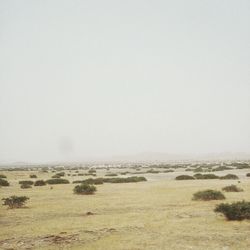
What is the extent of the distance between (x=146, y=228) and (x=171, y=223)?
133 cm

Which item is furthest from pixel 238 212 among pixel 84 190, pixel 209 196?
pixel 84 190

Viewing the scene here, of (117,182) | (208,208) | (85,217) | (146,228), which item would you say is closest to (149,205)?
(208,208)

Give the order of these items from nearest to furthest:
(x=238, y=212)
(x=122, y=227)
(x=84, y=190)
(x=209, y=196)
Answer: (x=122, y=227) < (x=238, y=212) < (x=209, y=196) < (x=84, y=190)

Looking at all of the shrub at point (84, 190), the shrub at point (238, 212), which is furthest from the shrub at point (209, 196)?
the shrub at point (84, 190)

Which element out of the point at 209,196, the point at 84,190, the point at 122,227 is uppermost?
A: the point at 209,196

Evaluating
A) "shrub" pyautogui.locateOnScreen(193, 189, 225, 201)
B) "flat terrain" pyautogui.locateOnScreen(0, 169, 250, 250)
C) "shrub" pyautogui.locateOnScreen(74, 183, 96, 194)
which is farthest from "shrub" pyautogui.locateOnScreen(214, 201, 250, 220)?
"shrub" pyautogui.locateOnScreen(74, 183, 96, 194)

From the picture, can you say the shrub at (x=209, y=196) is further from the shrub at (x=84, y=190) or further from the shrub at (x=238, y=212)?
the shrub at (x=84, y=190)

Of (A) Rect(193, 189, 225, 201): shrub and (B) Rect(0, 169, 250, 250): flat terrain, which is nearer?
(B) Rect(0, 169, 250, 250): flat terrain

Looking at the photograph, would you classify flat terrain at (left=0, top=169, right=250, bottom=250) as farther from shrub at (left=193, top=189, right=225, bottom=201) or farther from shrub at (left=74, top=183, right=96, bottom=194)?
shrub at (left=74, top=183, right=96, bottom=194)

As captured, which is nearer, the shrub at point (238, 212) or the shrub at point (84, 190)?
the shrub at point (238, 212)

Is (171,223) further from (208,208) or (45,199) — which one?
(45,199)

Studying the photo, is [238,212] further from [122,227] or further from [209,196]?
[209,196]

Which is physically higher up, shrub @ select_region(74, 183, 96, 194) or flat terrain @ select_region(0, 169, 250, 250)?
shrub @ select_region(74, 183, 96, 194)

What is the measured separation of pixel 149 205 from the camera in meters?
21.2
